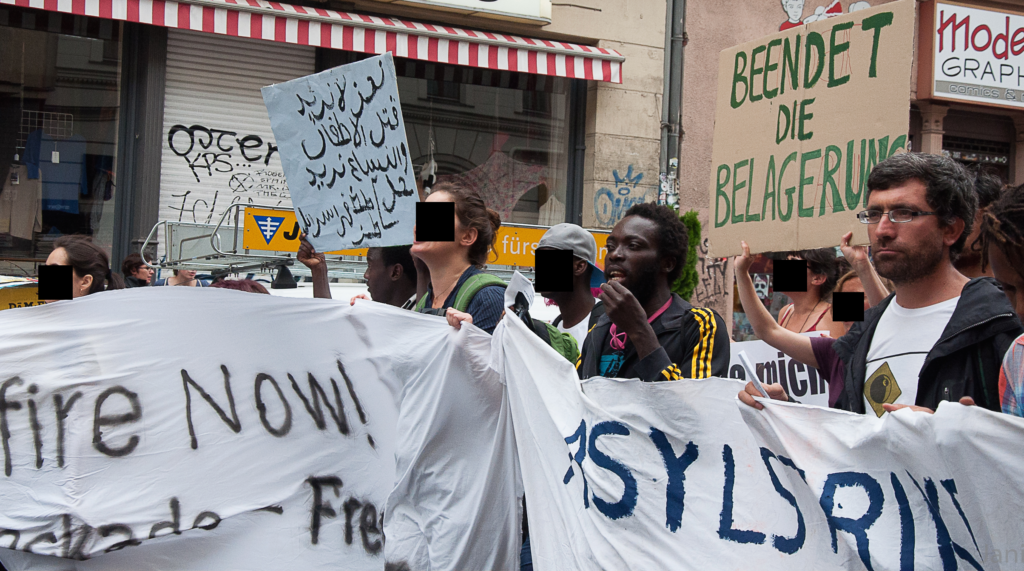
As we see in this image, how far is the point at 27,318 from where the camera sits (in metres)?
3.55

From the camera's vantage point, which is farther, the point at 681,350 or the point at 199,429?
the point at 199,429

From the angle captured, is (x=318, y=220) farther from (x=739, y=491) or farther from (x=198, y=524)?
(x=739, y=491)

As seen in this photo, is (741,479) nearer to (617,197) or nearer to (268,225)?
(268,225)

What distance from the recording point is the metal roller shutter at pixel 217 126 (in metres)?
9.50

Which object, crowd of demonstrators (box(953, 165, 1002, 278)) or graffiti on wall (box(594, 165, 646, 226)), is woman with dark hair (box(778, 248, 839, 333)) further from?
graffiti on wall (box(594, 165, 646, 226))

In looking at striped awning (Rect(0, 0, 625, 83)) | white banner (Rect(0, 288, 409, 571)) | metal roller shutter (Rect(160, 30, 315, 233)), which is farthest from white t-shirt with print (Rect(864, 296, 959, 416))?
metal roller shutter (Rect(160, 30, 315, 233))

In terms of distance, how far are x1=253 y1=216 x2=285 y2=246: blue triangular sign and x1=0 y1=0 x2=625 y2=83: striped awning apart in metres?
2.74

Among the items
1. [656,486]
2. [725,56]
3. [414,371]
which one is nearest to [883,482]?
[656,486]

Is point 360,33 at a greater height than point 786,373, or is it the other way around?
point 360,33

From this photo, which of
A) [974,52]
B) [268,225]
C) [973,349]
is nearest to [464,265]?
[973,349]

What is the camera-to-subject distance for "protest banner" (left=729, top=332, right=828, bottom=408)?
540 cm

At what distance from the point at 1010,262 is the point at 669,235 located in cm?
145

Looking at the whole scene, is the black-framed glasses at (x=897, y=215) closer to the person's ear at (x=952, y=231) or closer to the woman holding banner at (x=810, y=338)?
the person's ear at (x=952, y=231)

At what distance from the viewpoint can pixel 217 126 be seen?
31.8ft
